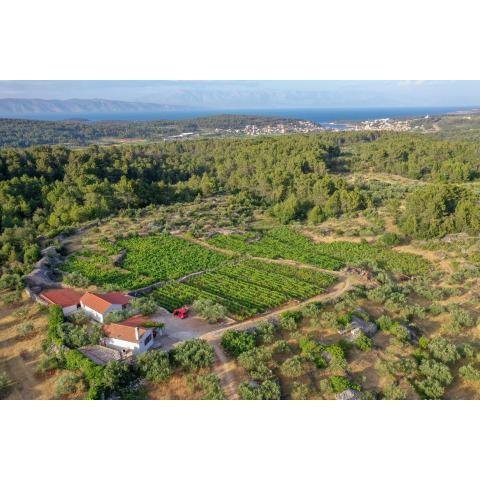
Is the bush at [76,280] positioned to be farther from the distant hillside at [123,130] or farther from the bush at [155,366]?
the distant hillside at [123,130]

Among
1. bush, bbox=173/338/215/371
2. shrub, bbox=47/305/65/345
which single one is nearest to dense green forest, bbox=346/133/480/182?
bush, bbox=173/338/215/371

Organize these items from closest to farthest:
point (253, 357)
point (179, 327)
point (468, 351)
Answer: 1. point (253, 357)
2. point (468, 351)
3. point (179, 327)

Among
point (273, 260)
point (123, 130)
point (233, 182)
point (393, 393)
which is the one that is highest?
point (123, 130)

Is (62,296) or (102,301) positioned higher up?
(102,301)

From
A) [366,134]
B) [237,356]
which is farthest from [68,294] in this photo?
[366,134]

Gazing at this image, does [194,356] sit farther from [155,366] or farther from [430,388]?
→ [430,388]

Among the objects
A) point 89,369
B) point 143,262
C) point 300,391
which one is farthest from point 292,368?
point 143,262

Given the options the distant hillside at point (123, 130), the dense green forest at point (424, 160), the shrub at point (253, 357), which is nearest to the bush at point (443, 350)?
the shrub at point (253, 357)

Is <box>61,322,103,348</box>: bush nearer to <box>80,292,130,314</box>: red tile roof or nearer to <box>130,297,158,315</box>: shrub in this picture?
<box>80,292,130,314</box>: red tile roof
